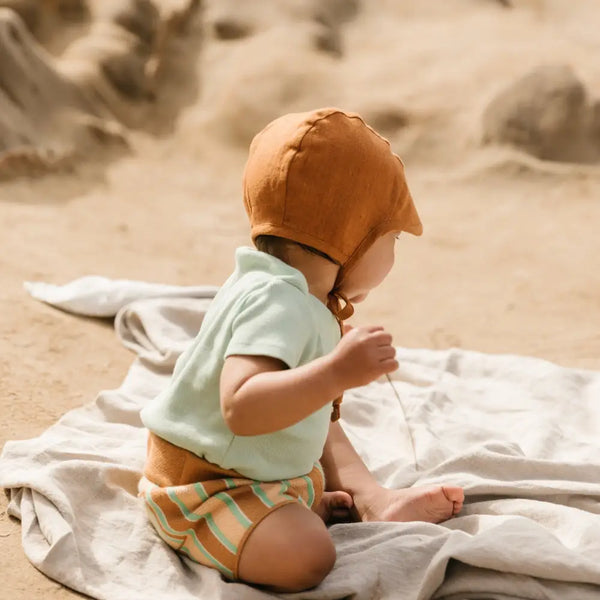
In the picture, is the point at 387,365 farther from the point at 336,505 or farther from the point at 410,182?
the point at 410,182

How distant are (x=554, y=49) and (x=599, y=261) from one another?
2569 mm

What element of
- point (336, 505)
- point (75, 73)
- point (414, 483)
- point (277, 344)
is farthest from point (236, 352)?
point (75, 73)

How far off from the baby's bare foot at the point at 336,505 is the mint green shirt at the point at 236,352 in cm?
20

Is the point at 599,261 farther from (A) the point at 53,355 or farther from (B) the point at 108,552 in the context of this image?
(B) the point at 108,552

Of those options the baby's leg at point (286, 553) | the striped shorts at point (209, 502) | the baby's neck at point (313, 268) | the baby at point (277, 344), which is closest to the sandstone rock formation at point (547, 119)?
the baby at point (277, 344)

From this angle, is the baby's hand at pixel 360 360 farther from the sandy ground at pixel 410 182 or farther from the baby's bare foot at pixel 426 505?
the sandy ground at pixel 410 182

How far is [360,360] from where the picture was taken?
4.93ft

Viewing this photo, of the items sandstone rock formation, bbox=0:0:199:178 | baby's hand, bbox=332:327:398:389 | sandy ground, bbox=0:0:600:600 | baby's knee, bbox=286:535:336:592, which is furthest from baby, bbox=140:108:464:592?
sandstone rock formation, bbox=0:0:199:178

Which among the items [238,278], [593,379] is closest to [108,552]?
[238,278]

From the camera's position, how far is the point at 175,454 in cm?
179

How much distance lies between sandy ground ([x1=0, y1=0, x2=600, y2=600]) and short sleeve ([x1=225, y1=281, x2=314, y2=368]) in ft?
1.91

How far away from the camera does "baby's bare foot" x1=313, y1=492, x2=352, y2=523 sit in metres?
1.99

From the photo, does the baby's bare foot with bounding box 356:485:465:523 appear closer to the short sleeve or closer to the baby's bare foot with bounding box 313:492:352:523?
the baby's bare foot with bounding box 313:492:352:523

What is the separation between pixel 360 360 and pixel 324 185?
0.37m
